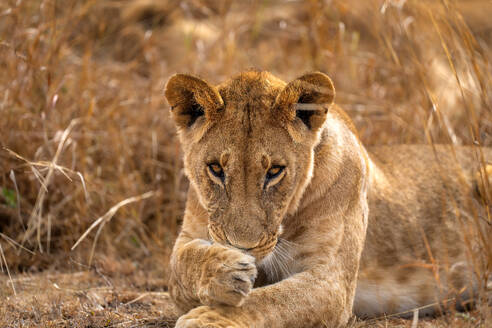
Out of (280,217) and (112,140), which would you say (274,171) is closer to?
(280,217)

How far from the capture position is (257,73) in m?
3.55

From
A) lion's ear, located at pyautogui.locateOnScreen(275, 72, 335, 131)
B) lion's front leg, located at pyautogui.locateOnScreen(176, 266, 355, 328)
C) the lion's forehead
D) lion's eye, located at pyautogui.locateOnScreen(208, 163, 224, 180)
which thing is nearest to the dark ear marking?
lion's ear, located at pyautogui.locateOnScreen(275, 72, 335, 131)

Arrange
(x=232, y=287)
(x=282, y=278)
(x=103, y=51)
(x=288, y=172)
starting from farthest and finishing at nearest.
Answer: (x=103, y=51)
(x=282, y=278)
(x=288, y=172)
(x=232, y=287)

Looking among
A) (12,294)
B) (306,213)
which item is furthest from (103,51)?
(306,213)

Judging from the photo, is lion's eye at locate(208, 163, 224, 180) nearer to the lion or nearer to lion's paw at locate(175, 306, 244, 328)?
the lion

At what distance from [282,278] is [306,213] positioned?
1.17 ft

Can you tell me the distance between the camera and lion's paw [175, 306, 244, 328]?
9.08 feet

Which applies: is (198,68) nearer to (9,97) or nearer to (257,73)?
(9,97)

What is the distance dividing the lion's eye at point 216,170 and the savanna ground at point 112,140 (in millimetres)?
917

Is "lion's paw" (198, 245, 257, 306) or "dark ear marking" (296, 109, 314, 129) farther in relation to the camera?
"dark ear marking" (296, 109, 314, 129)

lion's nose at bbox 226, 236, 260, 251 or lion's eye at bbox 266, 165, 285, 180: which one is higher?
lion's eye at bbox 266, 165, 285, 180

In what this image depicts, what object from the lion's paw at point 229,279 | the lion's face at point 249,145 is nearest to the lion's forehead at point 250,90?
the lion's face at point 249,145

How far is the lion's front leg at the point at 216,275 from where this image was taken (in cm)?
282

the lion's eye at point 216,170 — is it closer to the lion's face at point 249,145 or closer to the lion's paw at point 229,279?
the lion's face at point 249,145
